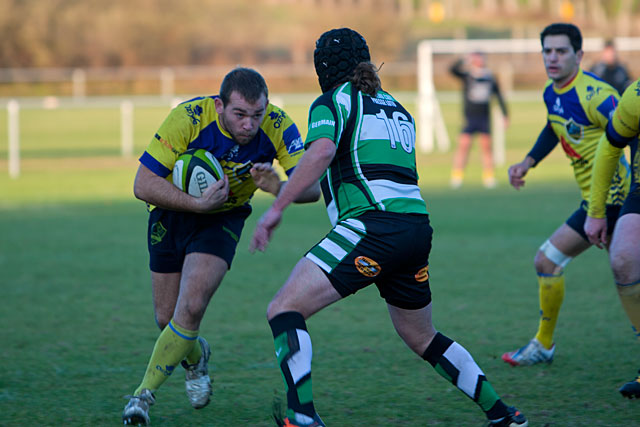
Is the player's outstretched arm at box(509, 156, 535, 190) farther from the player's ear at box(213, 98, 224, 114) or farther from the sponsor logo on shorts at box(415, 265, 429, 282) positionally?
the player's ear at box(213, 98, 224, 114)

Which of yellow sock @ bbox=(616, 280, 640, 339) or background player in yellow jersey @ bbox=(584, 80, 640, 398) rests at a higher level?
background player in yellow jersey @ bbox=(584, 80, 640, 398)

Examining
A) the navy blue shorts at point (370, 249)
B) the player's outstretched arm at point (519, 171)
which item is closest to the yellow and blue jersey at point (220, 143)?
the navy blue shorts at point (370, 249)

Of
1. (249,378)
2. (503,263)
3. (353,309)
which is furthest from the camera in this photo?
(503,263)

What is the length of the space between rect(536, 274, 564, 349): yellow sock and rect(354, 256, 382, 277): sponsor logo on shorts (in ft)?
8.13

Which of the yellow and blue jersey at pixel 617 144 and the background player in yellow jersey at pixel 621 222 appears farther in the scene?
the background player in yellow jersey at pixel 621 222

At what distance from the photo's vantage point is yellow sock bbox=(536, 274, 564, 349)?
637 centimetres

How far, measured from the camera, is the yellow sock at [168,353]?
5137mm

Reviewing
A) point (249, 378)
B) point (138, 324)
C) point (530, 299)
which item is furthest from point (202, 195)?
point (530, 299)

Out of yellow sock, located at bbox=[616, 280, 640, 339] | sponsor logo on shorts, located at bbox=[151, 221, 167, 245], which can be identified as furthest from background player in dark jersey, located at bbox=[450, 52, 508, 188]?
sponsor logo on shorts, located at bbox=[151, 221, 167, 245]

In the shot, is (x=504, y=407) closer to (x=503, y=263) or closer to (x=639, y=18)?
(x=503, y=263)

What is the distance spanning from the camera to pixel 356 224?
14.3 feet

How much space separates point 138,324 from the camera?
25.3 ft

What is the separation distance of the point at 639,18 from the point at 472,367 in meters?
65.0

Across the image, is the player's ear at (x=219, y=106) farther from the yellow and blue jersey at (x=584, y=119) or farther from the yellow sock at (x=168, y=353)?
the yellow and blue jersey at (x=584, y=119)
